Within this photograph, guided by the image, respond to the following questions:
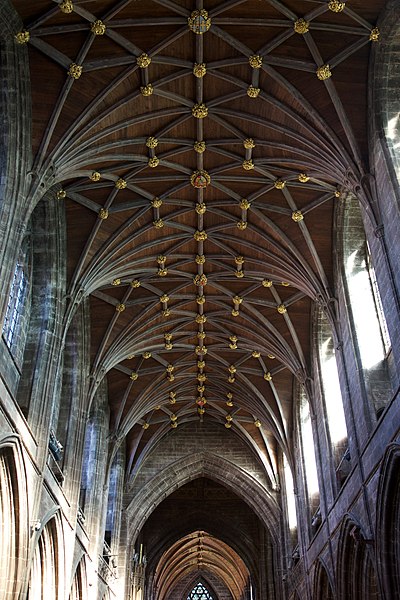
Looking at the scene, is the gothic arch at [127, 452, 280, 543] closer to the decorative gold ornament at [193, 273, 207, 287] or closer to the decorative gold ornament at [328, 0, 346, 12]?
the decorative gold ornament at [193, 273, 207, 287]

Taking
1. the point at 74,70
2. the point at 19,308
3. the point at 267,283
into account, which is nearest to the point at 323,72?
the point at 74,70

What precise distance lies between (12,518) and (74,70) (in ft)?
34.3

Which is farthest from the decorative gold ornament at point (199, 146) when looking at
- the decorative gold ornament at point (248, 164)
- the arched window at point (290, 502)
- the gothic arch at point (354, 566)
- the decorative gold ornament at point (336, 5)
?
the arched window at point (290, 502)

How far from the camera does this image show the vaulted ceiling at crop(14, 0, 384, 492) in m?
16.4

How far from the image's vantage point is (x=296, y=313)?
25.1 m

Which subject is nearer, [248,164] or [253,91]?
[253,91]

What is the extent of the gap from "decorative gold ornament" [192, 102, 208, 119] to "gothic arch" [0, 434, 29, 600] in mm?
9651

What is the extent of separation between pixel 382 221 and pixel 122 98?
7.37 m

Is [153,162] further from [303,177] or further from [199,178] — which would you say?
[303,177]

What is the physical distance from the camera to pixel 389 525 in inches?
625

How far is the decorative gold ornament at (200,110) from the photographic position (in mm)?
18578

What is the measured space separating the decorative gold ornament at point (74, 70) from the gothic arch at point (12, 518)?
8.56 meters

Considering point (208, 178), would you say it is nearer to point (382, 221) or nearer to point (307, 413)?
point (382, 221)

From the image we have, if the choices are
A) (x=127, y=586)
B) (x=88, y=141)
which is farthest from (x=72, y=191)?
(x=127, y=586)
